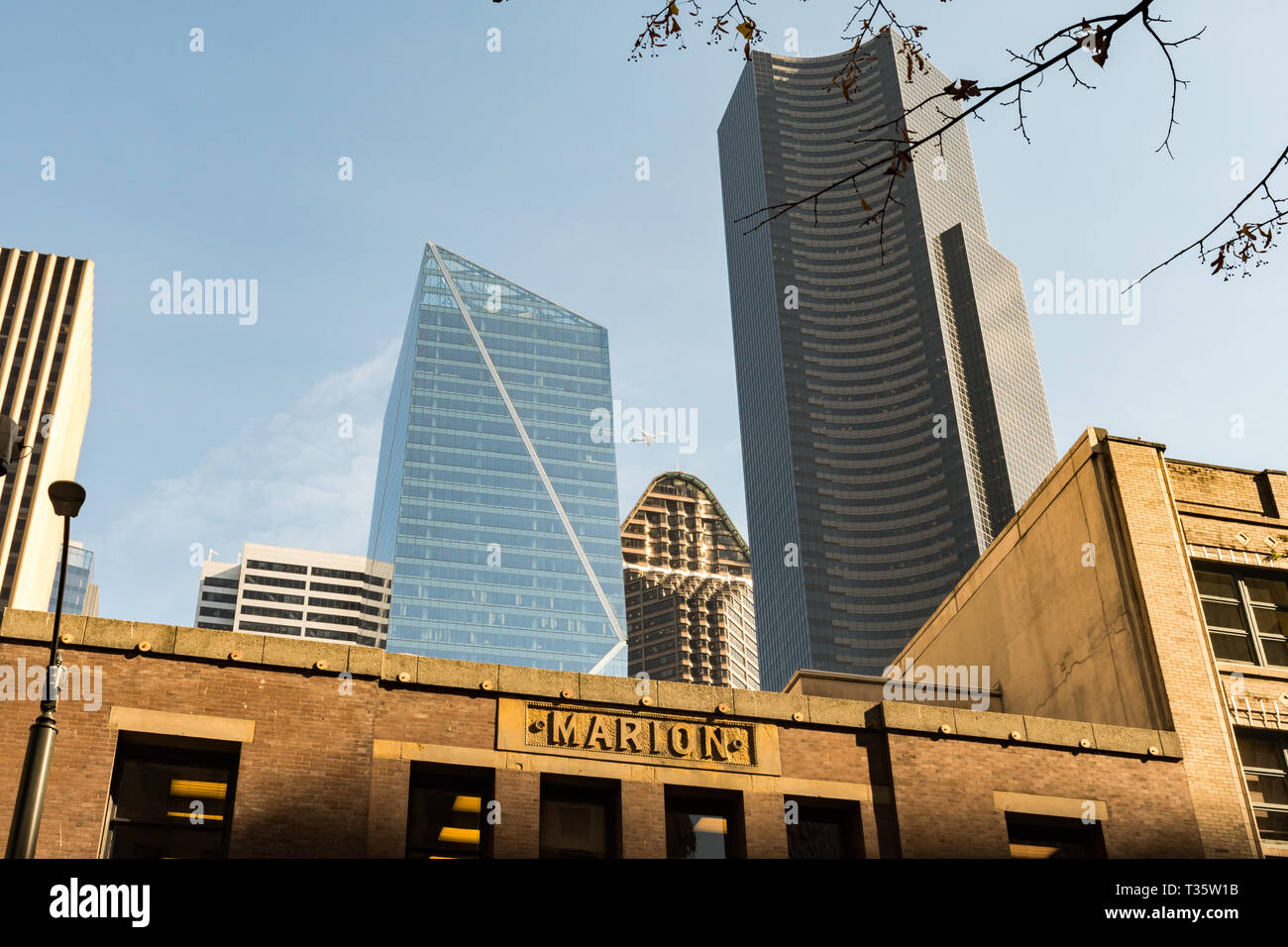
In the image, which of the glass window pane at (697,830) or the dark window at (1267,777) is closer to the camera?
the glass window pane at (697,830)

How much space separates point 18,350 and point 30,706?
138 metres

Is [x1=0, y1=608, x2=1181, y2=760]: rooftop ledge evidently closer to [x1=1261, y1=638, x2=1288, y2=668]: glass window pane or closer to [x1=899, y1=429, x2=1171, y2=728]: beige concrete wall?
[x1=899, y1=429, x2=1171, y2=728]: beige concrete wall

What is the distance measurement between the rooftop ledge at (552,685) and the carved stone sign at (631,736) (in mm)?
210

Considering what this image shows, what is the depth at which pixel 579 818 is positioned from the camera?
19.3 meters

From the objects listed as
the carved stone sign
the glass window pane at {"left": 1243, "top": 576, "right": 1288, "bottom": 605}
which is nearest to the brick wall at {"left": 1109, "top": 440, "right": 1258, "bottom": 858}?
the glass window pane at {"left": 1243, "top": 576, "right": 1288, "bottom": 605}

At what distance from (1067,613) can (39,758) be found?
20233 mm

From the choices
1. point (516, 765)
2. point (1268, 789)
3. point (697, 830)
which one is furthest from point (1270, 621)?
point (516, 765)

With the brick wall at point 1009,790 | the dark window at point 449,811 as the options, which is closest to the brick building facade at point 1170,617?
the brick wall at point 1009,790

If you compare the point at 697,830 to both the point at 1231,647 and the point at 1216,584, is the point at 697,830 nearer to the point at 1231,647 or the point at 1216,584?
the point at 1231,647

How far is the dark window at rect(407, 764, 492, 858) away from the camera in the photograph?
18.3 m

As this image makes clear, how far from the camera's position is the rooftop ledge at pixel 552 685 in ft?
58.6

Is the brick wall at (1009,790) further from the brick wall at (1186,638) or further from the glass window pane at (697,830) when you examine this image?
the glass window pane at (697,830)

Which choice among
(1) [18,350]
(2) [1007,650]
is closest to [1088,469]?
(2) [1007,650]

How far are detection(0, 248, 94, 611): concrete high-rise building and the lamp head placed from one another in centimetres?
12206
